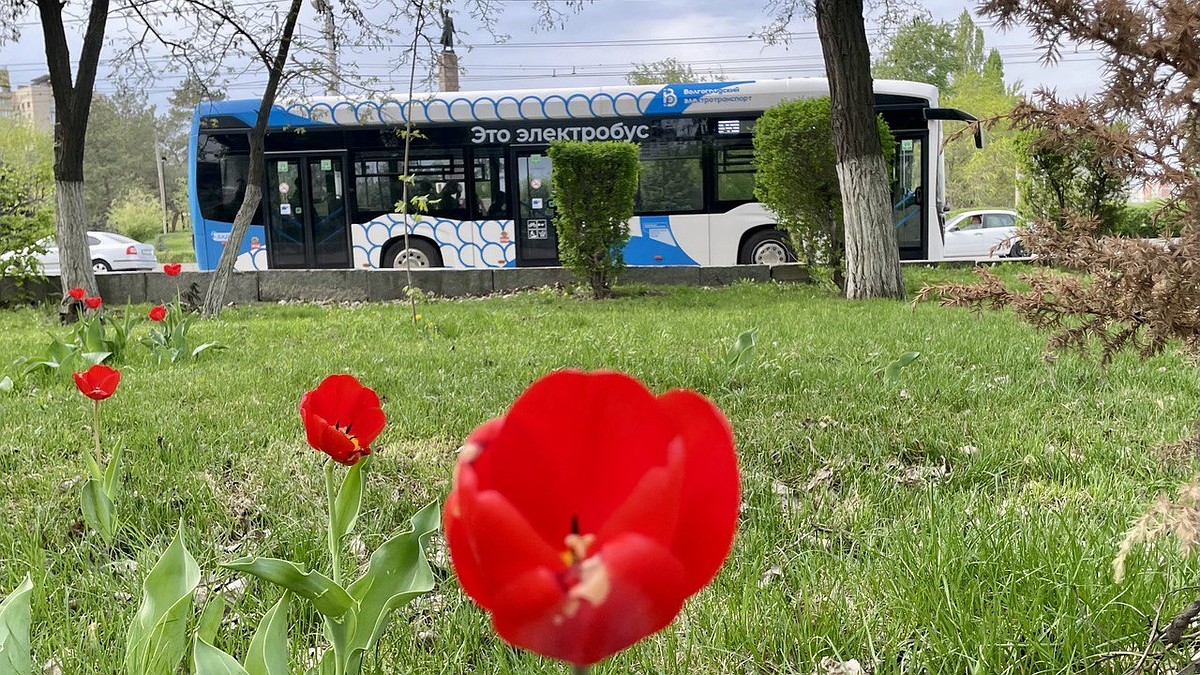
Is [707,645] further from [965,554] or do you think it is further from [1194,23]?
[1194,23]

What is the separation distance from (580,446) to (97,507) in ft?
5.86

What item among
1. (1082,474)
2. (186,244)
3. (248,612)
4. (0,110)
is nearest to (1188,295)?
(1082,474)

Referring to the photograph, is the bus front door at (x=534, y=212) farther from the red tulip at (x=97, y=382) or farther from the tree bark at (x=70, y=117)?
the red tulip at (x=97, y=382)

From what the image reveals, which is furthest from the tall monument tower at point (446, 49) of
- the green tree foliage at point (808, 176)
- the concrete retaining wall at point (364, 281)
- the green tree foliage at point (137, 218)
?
the green tree foliage at point (137, 218)

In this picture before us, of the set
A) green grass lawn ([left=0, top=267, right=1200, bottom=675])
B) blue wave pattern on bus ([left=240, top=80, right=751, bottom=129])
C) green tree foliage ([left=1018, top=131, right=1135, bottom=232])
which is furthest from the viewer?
blue wave pattern on bus ([left=240, top=80, right=751, bottom=129])

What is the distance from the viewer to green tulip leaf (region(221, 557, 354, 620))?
3.46 feet

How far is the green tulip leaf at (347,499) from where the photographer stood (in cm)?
126

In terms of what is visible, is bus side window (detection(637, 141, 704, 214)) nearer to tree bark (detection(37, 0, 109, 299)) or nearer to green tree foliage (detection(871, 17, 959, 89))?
tree bark (detection(37, 0, 109, 299))

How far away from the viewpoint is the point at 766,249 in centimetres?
1280

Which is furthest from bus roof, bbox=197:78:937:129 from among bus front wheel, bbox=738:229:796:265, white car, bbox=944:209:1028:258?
white car, bbox=944:209:1028:258

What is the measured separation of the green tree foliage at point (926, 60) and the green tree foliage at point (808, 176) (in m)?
27.6

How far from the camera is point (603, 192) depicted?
9.93 metres

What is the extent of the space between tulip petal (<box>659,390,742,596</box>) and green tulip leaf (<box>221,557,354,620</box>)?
72 cm

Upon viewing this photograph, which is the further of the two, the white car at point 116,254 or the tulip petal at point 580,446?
the white car at point 116,254
